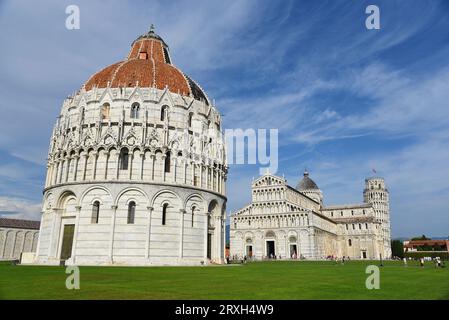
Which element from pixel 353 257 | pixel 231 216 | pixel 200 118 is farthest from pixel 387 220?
pixel 200 118

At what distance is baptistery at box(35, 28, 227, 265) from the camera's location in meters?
36.2

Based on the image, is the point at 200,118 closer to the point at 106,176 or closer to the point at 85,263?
the point at 106,176

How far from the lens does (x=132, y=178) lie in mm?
37281

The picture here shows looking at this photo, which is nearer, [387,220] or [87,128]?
[87,128]

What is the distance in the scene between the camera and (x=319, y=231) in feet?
308

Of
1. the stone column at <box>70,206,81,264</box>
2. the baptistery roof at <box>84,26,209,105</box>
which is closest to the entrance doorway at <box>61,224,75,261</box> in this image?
the stone column at <box>70,206,81,264</box>

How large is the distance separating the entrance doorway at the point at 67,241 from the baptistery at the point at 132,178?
0.36ft

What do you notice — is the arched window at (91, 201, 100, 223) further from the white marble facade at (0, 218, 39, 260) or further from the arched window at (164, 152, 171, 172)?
the white marble facade at (0, 218, 39, 260)

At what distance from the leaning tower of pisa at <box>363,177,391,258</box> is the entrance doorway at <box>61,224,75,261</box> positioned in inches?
4578

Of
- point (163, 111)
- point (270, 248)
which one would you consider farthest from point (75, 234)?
point (270, 248)

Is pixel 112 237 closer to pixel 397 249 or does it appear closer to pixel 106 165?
pixel 106 165

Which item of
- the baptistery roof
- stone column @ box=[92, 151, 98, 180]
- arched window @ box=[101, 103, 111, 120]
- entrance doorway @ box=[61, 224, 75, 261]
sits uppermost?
the baptistery roof
